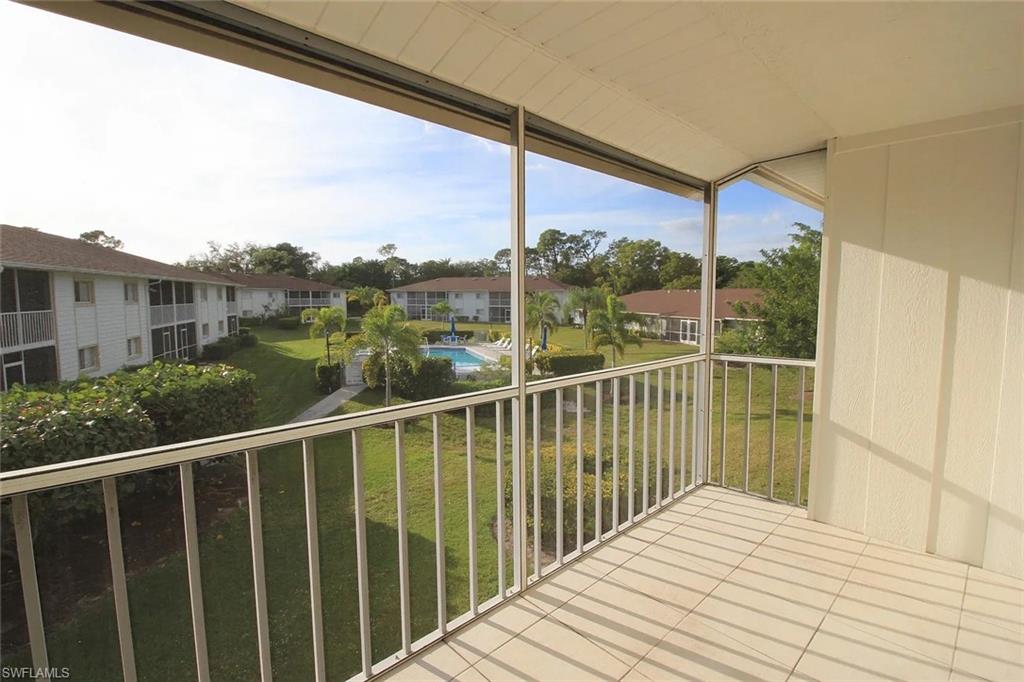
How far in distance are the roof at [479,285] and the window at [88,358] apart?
90 cm

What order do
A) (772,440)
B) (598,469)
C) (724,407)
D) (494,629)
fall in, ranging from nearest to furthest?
(494,629)
(598,469)
(772,440)
(724,407)

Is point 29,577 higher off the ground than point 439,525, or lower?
higher

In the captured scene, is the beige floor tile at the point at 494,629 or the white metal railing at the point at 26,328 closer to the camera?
the white metal railing at the point at 26,328

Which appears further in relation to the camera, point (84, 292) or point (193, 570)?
point (193, 570)

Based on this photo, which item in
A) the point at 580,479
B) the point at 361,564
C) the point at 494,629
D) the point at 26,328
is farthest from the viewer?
the point at 580,479

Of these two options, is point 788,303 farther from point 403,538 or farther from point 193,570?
point 193,570

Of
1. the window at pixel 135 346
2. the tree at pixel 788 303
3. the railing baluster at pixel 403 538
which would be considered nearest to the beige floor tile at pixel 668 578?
the railing baluster at pixel 403 538

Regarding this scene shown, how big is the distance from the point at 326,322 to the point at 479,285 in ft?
2.44

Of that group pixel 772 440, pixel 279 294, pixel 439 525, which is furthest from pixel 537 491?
pixel 772 440

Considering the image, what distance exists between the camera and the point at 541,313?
2363mm

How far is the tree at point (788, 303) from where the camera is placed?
3025 millimetres

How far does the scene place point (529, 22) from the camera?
1.54m

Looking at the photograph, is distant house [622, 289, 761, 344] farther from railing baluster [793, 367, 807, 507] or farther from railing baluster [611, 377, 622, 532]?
railing baluster [793, 367, 807, 507]

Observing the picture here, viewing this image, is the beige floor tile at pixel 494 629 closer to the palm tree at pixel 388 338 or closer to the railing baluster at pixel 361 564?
the railing baluster at pixel 361 564
